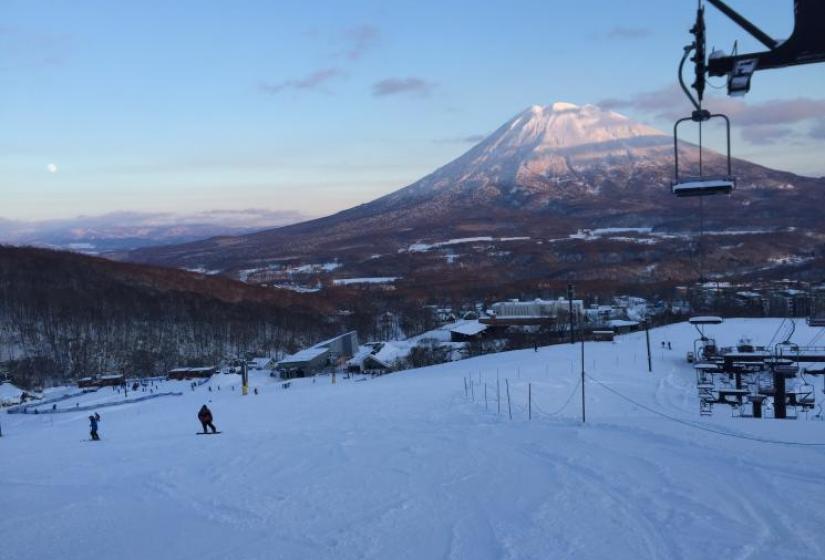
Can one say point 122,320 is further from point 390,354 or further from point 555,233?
point 555,233

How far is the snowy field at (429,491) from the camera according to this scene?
6230mm

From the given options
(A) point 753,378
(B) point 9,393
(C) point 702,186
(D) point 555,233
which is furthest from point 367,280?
(C) point 702,186

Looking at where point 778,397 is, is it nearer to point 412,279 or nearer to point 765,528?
point 765,528

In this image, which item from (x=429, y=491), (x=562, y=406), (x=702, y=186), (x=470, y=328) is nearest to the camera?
(x=702, y=186)

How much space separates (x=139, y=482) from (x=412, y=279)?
103910mm

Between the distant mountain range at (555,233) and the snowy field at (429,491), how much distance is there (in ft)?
301

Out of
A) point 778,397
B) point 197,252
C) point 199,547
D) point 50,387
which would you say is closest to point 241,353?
point 50,387

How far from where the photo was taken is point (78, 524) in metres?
7.57

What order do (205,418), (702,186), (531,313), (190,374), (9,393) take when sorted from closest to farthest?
(702,186)
(205,418)
(9,393)
(190,374)
(531,313)

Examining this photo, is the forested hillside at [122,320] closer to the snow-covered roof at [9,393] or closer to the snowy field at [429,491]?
the snow-covered roof at [9,393]

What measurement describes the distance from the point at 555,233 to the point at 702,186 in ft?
463

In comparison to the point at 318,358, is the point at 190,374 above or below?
below

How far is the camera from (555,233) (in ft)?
473

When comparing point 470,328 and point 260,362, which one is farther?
point 470,328
